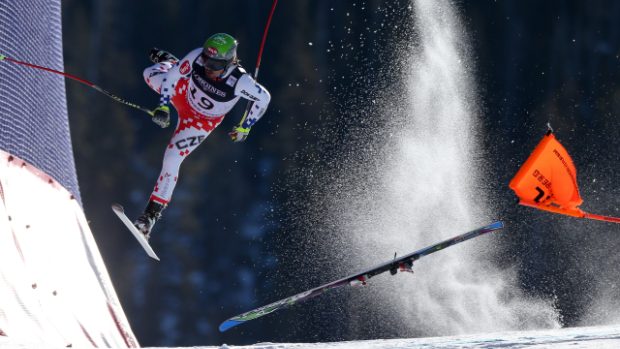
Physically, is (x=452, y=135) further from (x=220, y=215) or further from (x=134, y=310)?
(x=134, y=310)

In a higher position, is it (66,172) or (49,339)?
(66,172)

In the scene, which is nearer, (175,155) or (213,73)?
(213,73)

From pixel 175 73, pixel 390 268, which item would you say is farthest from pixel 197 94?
pixel 390 268

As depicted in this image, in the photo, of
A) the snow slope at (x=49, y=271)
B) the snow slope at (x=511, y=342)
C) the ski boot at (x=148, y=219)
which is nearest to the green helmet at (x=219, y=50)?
the ski boot at (x=148, y=219)

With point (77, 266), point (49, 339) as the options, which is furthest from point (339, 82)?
point (49, 339)

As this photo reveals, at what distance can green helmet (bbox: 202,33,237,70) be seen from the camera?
5.72 m

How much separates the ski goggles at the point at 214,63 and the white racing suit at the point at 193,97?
11 cm

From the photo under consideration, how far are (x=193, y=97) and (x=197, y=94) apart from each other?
2.0 inches

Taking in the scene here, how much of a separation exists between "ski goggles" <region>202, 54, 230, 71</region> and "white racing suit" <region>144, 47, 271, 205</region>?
0.11 metres

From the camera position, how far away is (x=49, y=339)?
4676mm

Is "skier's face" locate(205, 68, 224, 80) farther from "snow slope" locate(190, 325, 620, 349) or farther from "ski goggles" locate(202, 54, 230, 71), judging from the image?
"snow slope" locate(190, 325, 620, 349)

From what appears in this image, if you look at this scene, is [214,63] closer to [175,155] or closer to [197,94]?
[197,94]

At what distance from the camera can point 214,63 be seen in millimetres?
5785

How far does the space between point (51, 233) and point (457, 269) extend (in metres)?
4.04
